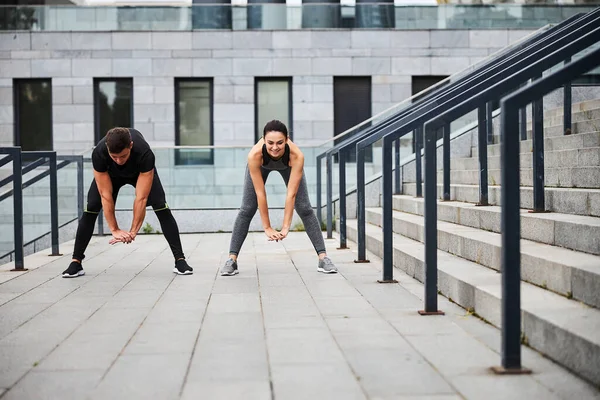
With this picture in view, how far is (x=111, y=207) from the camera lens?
6.85m

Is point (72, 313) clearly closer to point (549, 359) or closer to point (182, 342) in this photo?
point (182, 342)

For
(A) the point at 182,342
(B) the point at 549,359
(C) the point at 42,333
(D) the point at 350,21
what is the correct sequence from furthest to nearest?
(D) the point at 350,21 < (C) the point at 42,333 < (A) the point at 182,342 < (B) the point at 549,359

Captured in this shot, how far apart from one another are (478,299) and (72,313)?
288cm

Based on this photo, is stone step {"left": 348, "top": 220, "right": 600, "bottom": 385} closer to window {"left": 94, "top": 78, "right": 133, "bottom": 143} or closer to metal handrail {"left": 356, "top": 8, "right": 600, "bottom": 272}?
metal handrail {"left": 356, "top": 8, "right": 600, "bottom": 272}

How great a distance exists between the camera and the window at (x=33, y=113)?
17.9 meters

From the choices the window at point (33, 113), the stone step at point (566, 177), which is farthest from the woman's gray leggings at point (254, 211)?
the window at point (33, 113)

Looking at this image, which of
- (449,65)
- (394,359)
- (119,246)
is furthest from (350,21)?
(394,359)

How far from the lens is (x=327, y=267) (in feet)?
→ 23.9

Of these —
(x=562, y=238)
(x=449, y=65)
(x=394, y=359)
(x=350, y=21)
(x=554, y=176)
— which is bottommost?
(x=394, y=359)

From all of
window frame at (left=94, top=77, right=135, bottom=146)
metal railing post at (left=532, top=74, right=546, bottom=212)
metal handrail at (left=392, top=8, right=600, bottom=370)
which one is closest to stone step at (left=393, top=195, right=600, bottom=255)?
metal railing post at (left=532, top=74, right=546, bottom=212)

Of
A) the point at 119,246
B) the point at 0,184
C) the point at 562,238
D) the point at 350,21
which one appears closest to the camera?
the point at 562,238

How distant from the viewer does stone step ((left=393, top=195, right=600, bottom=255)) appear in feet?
15.6

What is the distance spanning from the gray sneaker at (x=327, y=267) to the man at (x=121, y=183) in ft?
4.37

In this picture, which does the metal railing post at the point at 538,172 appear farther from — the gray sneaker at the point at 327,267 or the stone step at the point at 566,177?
the gray sneaker at the point at 327,267
